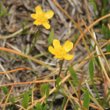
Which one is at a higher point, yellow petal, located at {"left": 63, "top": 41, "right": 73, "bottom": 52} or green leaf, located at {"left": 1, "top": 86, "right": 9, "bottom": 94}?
yellow petal, located at {"left": 63, "top": 41, "right": 73, "bottom": 52}

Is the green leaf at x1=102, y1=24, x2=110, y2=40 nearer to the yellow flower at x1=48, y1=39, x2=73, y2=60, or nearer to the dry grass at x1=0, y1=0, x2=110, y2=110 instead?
the dry grass at x1=0, y1=0, x2=110, y2=110

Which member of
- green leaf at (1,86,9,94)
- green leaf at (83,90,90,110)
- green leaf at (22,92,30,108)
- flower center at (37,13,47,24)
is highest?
flower center at (37,13,47,24)

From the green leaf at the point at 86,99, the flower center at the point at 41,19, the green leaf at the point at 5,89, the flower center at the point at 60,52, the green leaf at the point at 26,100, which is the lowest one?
the green leaf at the point at 86,99

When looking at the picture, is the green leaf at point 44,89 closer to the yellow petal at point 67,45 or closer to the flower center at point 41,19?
the yellow petal at point 67,45

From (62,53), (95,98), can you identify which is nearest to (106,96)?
(95,98)

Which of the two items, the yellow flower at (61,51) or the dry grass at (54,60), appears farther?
the dry grass at (54,60)

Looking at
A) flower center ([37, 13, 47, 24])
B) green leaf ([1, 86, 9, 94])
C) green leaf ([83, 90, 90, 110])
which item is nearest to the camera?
green leaf ([83, 90, 90, 110])

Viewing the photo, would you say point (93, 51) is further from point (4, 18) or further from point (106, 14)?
point (4, 18)

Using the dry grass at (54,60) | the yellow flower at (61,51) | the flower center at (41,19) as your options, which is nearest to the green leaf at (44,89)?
the dry grass at (54,60)

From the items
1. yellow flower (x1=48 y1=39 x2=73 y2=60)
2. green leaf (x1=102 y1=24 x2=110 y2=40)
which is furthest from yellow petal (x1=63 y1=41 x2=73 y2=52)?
green leaf (x1=102 y1=24 x2=110 y2=40)

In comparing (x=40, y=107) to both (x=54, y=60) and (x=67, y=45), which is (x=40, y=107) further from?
(x=54, y=60)

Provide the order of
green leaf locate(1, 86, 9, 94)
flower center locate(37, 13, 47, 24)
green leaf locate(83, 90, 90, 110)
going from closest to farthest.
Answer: green leaf locate(83, 90, 90, 110), green leaf locate(1, 86, 9, 94), flower center locate(37, 13, 47, 24)
